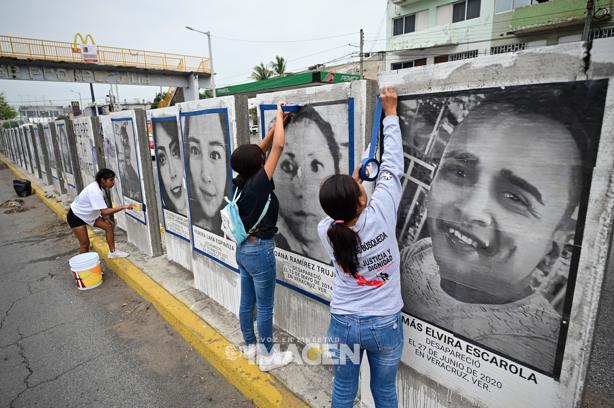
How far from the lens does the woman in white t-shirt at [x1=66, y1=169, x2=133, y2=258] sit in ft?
18.2

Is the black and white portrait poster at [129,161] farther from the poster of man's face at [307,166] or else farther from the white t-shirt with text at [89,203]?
the poster of man's face at [307,166]

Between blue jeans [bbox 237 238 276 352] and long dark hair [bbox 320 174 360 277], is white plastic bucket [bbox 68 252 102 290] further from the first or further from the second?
long dark hair [bbox 320 174 360 277]

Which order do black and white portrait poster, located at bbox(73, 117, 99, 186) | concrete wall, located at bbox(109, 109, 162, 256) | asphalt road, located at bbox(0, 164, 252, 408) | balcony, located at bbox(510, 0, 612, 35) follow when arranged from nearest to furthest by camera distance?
asphalt road, located at bbox(0, 164, 252, 408) < concrete wall, located at bbox(109, 109, 162, 256) < black and white portrait poster, located at bbox(73, 117, 99, 186) < balcony, located at bbox(510, 0, 612, 35)

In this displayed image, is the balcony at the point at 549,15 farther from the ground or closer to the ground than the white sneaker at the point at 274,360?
farther from the ground

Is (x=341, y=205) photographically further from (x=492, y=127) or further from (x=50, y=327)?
(x=50, y=327)

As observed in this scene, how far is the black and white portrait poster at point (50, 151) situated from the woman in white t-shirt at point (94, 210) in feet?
22.9

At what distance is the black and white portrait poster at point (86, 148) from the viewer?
7.34 meters

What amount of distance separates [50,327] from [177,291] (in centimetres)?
144

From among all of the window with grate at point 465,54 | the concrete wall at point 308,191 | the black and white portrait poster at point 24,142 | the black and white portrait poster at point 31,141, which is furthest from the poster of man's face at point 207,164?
the window with grate at point 465,54

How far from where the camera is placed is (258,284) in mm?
2893

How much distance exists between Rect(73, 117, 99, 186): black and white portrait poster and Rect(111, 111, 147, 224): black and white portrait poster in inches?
64.8

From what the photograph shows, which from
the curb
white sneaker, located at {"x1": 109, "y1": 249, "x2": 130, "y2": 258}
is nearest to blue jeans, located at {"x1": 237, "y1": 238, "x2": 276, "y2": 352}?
the curb

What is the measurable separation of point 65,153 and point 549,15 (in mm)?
23793

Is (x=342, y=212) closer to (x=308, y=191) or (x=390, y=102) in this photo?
(x=390, y=102)
